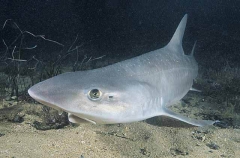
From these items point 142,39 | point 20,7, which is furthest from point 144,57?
point 20,7

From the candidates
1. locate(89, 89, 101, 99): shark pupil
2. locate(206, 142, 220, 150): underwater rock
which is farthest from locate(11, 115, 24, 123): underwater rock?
locate(206, 142, 220, 150): underwater rock

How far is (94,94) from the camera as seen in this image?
9.21ft

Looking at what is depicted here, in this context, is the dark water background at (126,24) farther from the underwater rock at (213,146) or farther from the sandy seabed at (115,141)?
the underwater rock at (213,146)

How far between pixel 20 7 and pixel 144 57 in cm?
2818

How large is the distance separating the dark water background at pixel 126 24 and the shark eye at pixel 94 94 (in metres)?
15.4

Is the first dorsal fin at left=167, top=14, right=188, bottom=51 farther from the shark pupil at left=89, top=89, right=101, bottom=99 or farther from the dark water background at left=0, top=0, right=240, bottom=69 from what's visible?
the dark water background at left=0, top=0, right=240, bottom=69

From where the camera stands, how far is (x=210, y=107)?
24.3ft

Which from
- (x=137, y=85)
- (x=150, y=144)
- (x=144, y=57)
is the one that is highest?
(x=144, y=57)

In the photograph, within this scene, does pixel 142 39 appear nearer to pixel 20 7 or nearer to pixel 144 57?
pixel 20 7

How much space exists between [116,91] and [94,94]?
0.34 metres

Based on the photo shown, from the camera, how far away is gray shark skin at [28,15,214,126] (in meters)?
2.65

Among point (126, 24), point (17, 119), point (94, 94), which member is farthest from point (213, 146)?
point (126, 24)

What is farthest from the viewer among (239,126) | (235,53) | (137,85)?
(235,53)

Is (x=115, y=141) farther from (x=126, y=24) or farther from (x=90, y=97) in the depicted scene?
(x=126, y=24)
